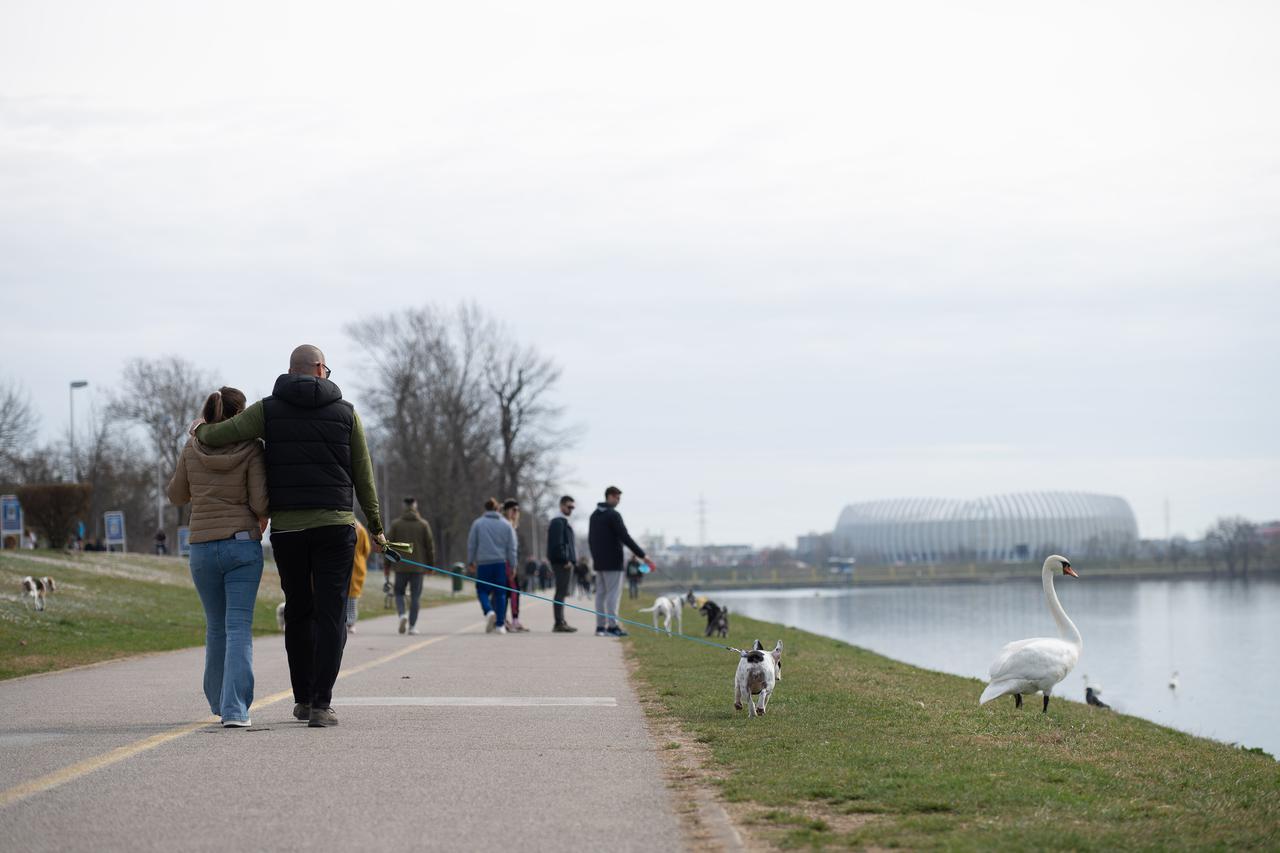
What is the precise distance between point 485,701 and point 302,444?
2922 millimetres

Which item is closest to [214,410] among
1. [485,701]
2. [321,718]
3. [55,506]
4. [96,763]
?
[321,718]

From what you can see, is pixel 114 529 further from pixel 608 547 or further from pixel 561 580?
pixel 608 547

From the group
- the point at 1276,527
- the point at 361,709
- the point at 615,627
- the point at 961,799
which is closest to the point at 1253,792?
the point at 961,799

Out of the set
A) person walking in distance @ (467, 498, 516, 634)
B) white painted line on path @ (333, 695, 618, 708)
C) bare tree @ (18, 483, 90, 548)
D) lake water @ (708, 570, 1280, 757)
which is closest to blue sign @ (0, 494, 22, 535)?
bare tree @ (18, 483, 90, 548)

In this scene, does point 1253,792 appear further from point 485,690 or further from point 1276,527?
point 1276,527

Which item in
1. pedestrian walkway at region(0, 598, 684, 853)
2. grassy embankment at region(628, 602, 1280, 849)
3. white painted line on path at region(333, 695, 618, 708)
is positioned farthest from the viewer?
white painted line on path at region(333, 695, 618, 708)

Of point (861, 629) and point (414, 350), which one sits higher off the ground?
point (414, 350)

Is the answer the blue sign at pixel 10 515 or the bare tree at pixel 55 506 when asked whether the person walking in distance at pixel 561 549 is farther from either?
the blue sign at pixel 10 515

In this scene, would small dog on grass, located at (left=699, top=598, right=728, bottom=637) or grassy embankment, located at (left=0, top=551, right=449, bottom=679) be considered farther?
small dog on grass, located at (left=699, top=598, right=728, bottom=637)

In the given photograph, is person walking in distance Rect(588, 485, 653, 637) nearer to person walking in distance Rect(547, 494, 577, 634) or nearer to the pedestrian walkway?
person walking in distance Rect(547, 494, 577, 634)

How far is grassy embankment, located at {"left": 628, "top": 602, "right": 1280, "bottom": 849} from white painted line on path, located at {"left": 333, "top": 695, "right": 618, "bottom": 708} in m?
0.56

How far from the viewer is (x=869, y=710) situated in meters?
10.4

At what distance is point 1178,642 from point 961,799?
4115 centimetres

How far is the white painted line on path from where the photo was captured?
10570 mm
